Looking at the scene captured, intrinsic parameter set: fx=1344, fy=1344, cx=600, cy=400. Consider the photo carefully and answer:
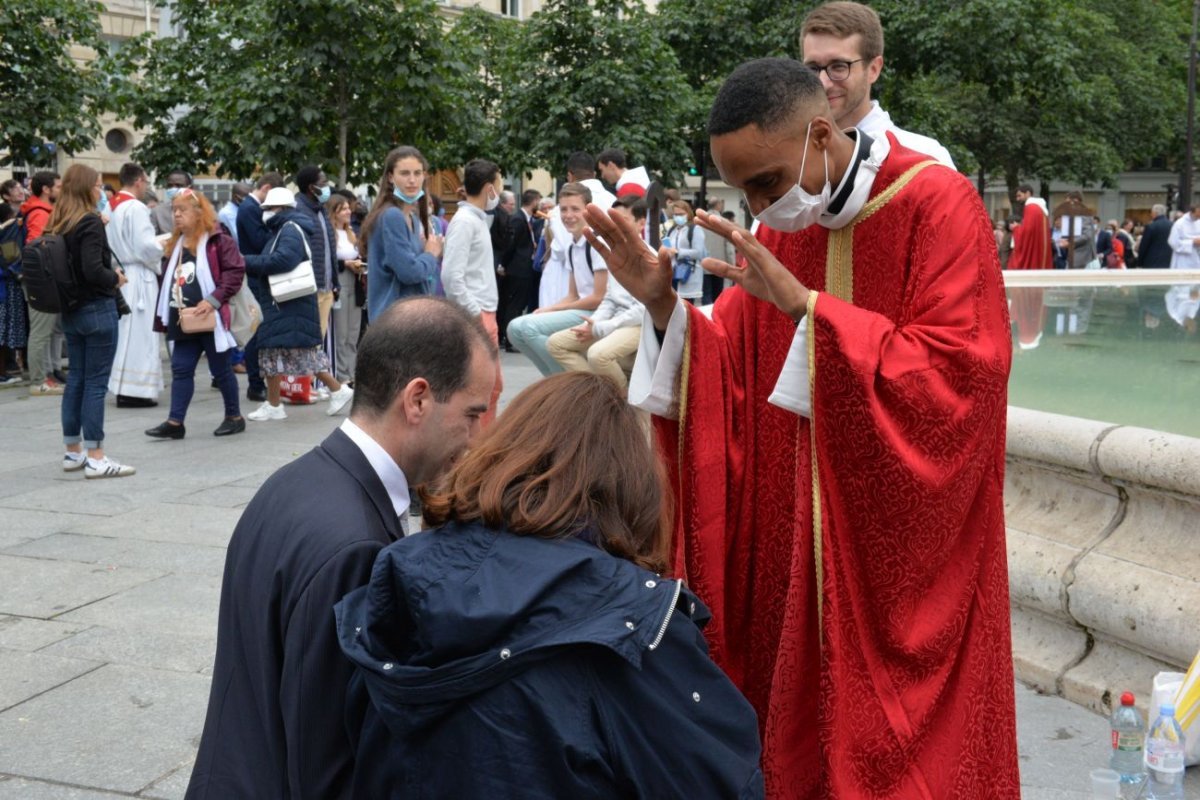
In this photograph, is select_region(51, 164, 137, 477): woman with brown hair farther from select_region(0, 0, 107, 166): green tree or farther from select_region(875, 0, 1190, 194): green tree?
select_region(875, 0, 1190, 194): green tree

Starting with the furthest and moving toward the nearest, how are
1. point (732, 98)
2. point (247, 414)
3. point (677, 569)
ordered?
point (247, 414)
point (677, 569)
point (732, 98)

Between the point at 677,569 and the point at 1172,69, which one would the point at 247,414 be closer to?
the point at 677,569

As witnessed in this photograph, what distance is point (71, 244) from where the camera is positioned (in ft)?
26.8

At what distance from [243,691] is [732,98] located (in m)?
1.43

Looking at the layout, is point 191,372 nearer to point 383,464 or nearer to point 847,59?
point 847,59

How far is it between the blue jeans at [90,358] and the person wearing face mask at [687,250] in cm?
564

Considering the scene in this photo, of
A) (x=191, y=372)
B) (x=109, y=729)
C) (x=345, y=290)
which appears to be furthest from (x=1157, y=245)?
(x=109, y=729)

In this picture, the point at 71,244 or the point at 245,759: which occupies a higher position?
the point at 71,244

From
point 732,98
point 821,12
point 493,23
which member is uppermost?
point 493,23

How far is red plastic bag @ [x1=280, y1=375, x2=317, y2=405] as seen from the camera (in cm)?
1127

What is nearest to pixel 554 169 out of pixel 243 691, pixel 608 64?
pixel 608 64

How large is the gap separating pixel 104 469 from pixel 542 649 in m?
7.05

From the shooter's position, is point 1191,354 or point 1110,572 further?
point 1191,354

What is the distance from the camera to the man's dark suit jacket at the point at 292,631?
2.09 m
